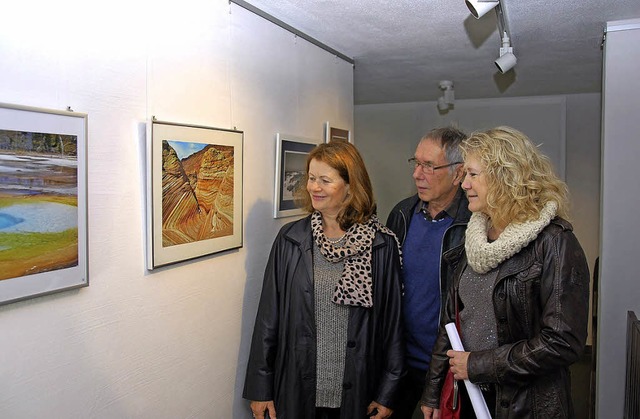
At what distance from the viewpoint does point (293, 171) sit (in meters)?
2.88

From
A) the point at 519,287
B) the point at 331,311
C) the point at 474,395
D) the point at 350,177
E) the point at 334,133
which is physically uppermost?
the point at 334,133

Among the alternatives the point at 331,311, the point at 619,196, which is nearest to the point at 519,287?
the point at 331,311

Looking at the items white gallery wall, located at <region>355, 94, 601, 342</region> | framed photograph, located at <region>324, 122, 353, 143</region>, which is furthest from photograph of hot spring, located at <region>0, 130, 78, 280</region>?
white gallery wall, located at <region>355, 94, 601, 342</region>

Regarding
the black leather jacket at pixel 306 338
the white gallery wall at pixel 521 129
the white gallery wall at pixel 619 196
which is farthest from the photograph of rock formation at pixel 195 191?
the white gallery wall at pixel 521 129

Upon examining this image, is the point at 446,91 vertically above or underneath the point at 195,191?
above

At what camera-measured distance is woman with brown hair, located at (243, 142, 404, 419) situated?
2.17 m

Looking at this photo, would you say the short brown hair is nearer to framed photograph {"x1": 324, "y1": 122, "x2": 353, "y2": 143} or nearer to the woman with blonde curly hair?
the woman with blonde curly hair

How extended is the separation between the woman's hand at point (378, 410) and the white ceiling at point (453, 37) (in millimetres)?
1744

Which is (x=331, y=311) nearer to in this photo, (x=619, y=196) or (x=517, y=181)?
(x=517, y=181)

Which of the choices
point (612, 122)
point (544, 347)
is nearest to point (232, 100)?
→ point (544, 347)

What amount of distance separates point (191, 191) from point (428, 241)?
0.99m

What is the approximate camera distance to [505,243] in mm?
1703

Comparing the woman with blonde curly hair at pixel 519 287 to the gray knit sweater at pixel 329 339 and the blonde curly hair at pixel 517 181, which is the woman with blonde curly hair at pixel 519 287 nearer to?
the blonde curly hair at pixel 517 181

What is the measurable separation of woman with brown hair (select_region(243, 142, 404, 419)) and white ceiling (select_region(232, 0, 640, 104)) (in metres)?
0.88
